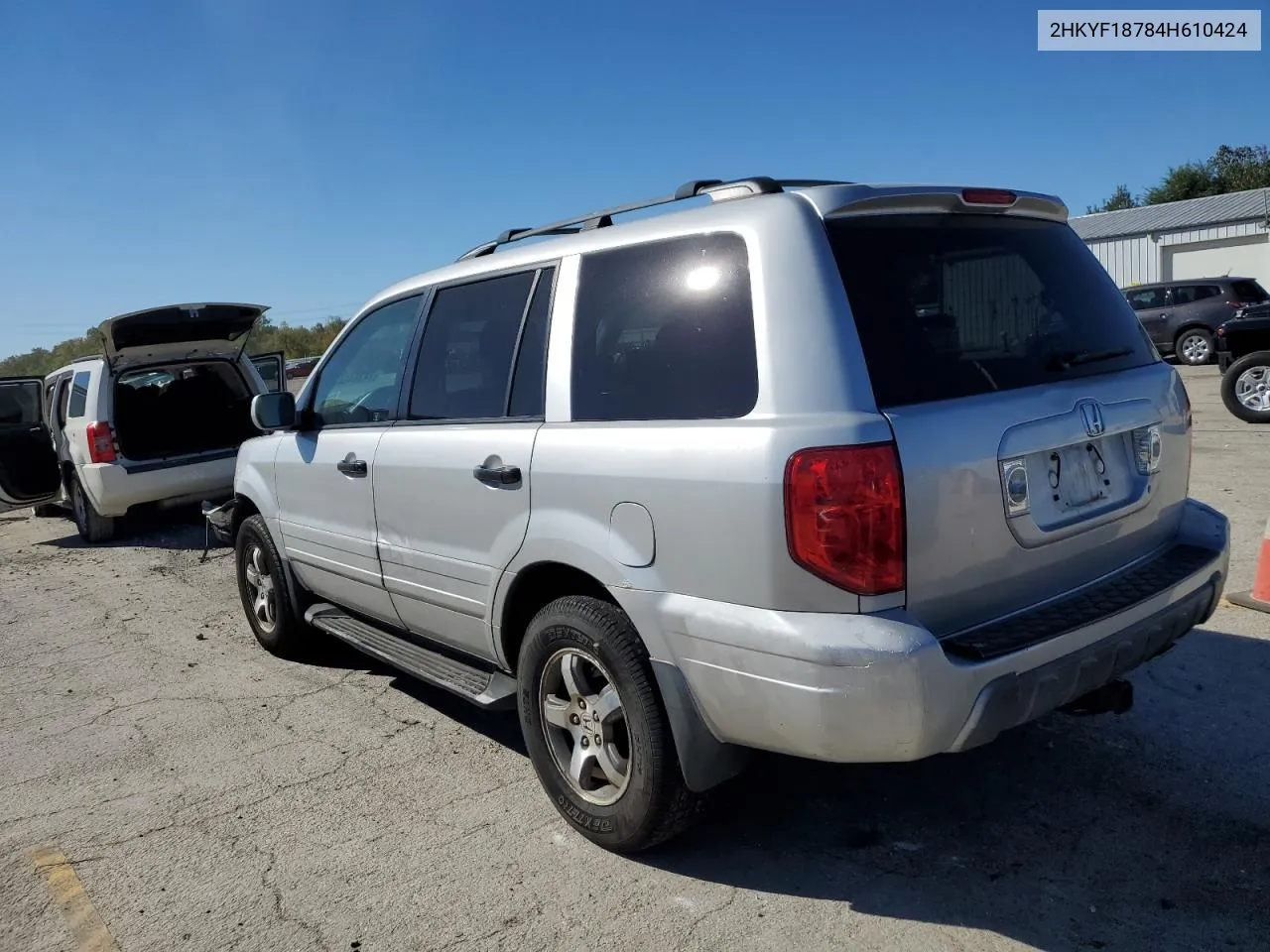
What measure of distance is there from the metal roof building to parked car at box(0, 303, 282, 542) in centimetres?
3061

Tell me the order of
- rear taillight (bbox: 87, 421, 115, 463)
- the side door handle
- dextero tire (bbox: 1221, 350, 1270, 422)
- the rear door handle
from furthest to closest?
dextero tire (bbox: 1221, 350, 1270, 422) < rear taillight (bbox: 87, 421, 115, 463) < the side door handle < the rear door handle

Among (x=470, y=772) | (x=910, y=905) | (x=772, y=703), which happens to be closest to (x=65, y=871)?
(x=470, y=772)

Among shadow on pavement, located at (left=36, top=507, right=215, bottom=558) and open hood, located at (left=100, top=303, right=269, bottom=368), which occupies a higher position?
open hood, located at (left=100, top=303, right=269, bottom=368)

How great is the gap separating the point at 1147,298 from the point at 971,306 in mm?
20936

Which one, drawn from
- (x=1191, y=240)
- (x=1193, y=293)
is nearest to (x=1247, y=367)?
(x=1193, y=293)

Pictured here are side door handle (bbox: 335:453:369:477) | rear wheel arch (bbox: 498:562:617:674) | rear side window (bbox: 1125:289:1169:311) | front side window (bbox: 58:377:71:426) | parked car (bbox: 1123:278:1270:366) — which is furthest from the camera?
rear side window (bbox: 1125:289:1169:311)

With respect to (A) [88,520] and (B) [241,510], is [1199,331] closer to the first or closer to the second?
(A) [88,520]

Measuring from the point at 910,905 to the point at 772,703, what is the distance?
0.81 meters

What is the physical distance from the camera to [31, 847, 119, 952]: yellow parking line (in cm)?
301

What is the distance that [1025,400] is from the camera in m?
2.88

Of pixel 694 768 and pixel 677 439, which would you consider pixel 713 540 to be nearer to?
pixel 677 439

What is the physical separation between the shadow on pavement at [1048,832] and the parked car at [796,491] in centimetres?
41

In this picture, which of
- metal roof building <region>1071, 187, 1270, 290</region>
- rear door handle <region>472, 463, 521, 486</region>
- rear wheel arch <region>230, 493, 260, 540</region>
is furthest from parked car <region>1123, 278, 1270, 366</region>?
rear door handle <region>472, 463, 521, 486</region>

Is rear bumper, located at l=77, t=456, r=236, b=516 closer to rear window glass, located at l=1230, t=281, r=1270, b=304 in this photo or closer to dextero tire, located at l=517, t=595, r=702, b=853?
dextero tire, located at l=517, t=595, r=702, b=853
